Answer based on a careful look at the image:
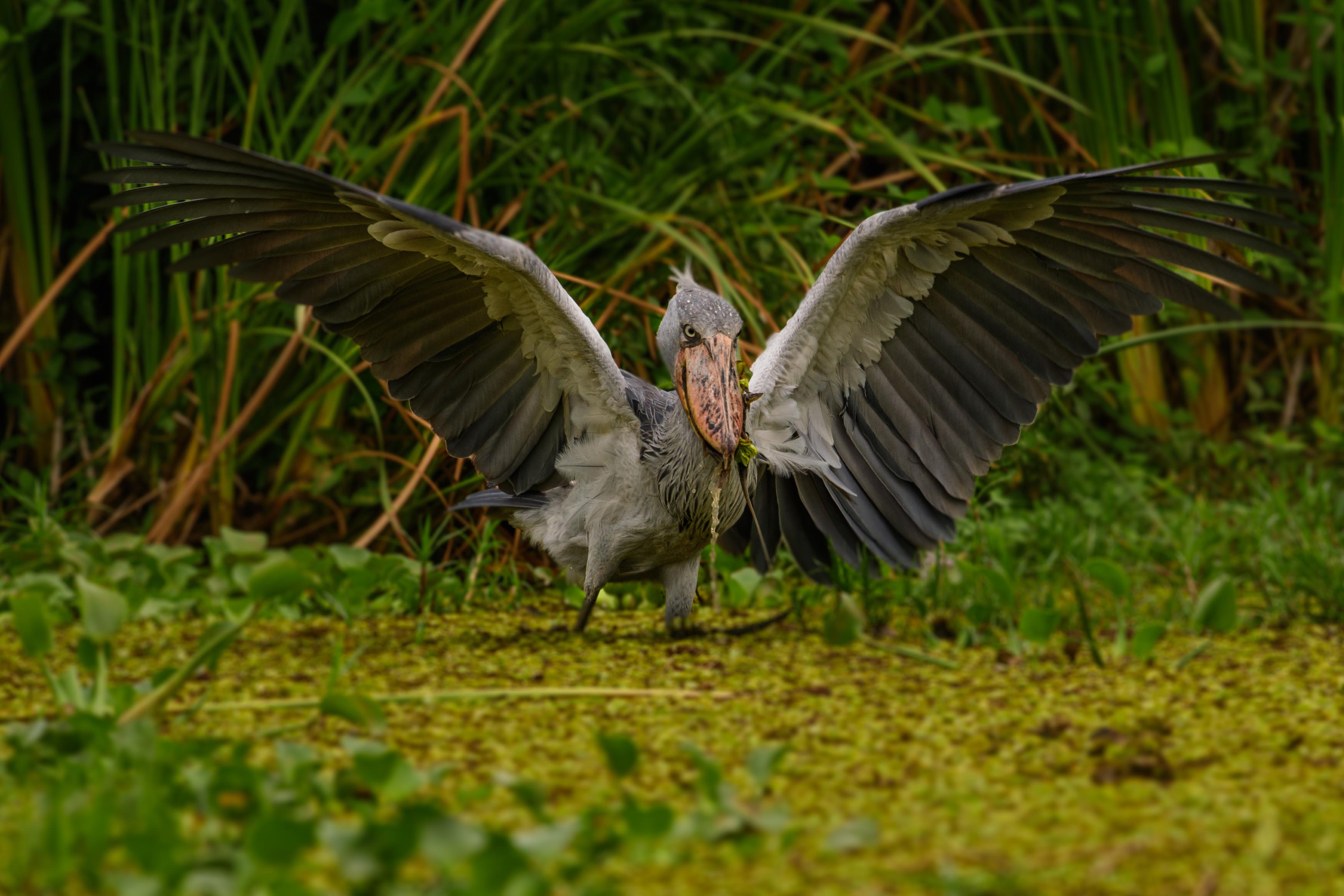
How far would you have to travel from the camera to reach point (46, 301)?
384cm

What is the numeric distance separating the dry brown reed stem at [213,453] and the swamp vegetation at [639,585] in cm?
2

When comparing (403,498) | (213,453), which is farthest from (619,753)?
(213,453)

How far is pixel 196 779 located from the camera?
1.72m

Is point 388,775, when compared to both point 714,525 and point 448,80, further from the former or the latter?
point 448,80

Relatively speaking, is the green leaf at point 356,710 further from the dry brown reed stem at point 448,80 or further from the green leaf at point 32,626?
the dry brown reed stem at point 448,80

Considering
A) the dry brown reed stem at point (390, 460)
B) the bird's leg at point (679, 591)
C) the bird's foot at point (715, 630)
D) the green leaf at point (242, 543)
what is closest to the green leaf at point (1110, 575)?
the bird's foot at point (715, 630)

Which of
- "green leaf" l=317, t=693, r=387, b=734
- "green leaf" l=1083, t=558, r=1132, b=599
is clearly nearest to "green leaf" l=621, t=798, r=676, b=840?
"green leaf" l=317, t=693, r=387, b=734

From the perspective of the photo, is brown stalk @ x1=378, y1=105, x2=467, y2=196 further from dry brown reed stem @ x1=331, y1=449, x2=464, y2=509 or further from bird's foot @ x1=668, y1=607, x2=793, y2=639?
bird's foot @ x1=668, y1=607, x2=793, y2=639

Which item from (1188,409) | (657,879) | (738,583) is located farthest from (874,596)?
(1188,409)

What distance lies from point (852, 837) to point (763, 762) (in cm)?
24

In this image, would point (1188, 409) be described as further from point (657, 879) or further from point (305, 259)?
point (657, 879)

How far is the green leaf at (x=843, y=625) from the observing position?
2695 millimetres

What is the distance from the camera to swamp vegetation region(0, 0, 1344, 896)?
5.33 ft

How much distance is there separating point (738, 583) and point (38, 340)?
2260 millimetres
